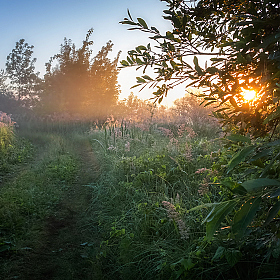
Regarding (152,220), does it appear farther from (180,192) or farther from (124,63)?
(124,63)

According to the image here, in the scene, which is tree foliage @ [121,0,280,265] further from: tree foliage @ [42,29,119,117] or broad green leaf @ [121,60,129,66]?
tree foliage @ [42,29,119,117]

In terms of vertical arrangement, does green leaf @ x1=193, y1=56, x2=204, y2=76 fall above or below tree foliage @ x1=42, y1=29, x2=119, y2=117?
below

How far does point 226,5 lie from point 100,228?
324 centimetres

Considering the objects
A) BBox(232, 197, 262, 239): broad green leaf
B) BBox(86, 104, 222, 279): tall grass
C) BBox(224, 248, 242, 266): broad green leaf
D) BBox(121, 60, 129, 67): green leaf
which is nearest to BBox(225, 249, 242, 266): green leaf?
BBox(224, 248, 242, 266): broad green leaf

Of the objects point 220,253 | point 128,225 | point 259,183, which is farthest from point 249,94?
point 128,225

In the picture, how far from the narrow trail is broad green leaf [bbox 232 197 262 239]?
2.25 metres

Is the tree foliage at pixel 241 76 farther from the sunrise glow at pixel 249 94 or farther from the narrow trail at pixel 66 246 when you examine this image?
the narrow trail at pixel 66 246

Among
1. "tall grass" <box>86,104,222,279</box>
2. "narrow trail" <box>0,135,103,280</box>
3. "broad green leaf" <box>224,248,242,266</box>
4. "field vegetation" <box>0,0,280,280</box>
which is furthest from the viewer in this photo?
"narrow trail" <box>0,135,103,280</box>

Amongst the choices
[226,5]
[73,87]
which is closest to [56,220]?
[226,5]

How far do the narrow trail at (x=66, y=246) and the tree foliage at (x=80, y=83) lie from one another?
1437 centimetres

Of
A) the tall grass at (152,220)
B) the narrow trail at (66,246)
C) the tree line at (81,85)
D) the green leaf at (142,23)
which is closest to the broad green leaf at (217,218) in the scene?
the green leaf at (142,23)

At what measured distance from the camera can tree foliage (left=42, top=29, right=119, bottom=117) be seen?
1811 centimetres

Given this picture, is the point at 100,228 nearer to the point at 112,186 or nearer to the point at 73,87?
the point at 112,186

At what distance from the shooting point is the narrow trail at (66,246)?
2578mm
